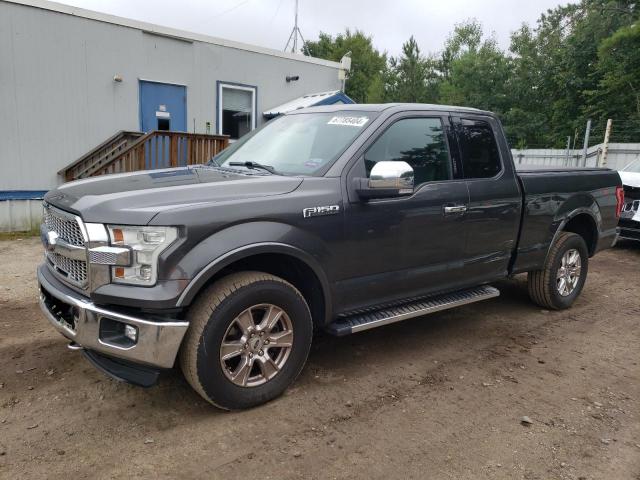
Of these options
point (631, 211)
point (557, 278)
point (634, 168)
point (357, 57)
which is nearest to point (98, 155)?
point (557, 278)

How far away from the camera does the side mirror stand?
342 centimetres

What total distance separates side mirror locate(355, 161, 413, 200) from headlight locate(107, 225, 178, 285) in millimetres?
1350

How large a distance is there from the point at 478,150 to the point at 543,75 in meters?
30.4

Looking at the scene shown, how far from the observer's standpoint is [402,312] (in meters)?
3.94

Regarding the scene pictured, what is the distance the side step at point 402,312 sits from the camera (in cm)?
364

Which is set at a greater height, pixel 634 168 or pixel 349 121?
pixel 349 121

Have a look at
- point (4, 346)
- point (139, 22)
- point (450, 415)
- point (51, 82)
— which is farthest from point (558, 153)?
point (4, 346)

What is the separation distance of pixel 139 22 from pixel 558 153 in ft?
41.8

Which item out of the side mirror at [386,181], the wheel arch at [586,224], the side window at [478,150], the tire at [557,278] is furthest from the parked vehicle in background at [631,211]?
the side mirror at [386,181]

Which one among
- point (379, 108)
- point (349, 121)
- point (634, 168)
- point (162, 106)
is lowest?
point (634, 168)

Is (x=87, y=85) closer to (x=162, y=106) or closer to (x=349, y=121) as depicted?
(x=162, y=106)

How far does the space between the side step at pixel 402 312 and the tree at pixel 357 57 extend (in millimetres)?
41571

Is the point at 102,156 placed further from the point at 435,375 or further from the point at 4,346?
the point at 435,375

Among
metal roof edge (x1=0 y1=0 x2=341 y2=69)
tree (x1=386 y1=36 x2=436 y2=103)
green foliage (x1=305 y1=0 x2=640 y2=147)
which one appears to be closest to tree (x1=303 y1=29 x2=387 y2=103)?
green foliage (x1=305 y1=0 x2=640 y2=147)
